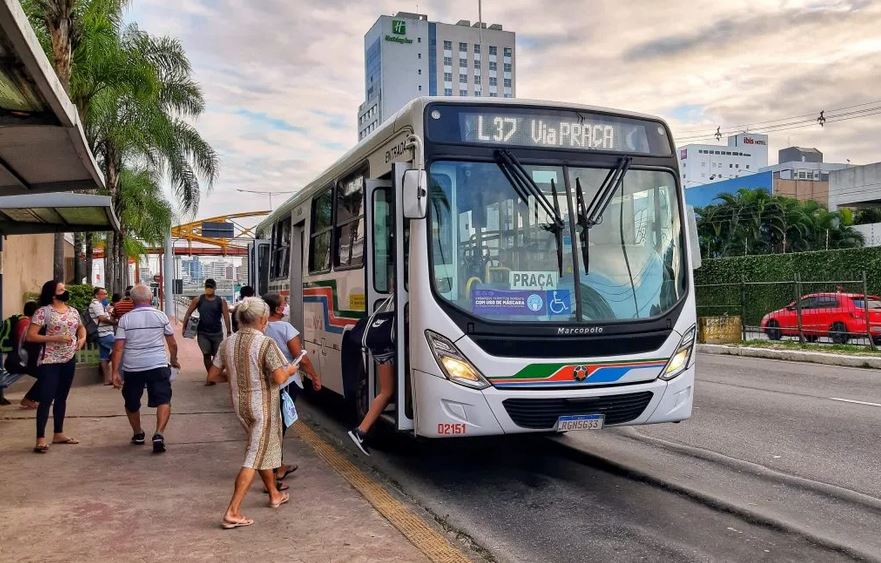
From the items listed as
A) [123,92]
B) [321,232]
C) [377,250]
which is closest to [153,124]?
[123,92]

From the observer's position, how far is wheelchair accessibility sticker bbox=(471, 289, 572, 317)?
642 cm

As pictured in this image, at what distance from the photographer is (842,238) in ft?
158

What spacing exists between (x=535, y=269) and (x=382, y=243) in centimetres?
158

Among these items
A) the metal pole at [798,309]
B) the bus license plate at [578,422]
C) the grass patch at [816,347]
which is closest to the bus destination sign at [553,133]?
the bus license plate at [578,422]

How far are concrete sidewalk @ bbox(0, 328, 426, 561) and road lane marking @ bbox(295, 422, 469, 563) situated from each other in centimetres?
7

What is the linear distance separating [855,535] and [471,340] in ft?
9.58

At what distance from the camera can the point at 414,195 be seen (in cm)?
627

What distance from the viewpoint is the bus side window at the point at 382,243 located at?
7398mm

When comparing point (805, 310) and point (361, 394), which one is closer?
point (361, 394)

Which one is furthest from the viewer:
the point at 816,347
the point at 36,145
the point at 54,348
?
the point at 816,347

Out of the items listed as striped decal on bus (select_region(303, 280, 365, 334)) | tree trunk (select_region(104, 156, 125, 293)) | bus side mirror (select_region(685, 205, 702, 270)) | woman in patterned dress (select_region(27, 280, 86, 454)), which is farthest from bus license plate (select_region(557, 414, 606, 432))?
tree trunk (select_region(104, 156, 125, 293))

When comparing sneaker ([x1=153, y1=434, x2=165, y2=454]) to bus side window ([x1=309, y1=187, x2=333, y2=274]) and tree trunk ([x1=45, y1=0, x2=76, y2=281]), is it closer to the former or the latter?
bus side window ([x1=309, y1=187, x2=333, y2=274])

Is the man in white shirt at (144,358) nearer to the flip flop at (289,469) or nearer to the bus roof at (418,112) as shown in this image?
the flip flop at (289,469)

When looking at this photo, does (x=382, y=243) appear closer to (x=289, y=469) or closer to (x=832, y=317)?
(x=289, y=469)
